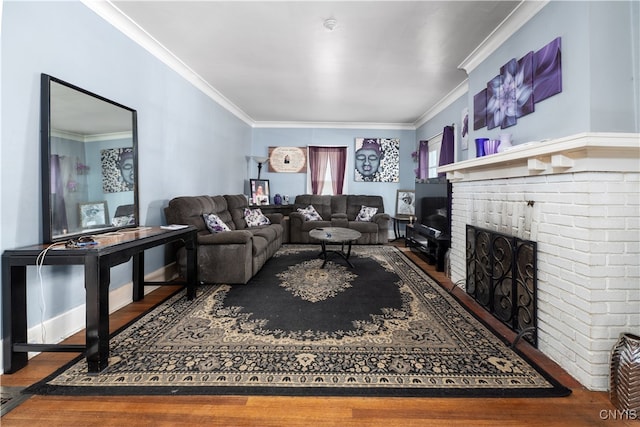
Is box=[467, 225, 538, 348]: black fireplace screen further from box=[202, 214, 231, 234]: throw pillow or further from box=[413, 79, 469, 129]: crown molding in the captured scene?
box=[202, 214, 231, 234]: throw pillow

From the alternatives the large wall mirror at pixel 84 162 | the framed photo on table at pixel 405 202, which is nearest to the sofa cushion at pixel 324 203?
the framed photo on table at pixel 405 202

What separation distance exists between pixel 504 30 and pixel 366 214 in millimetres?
3850

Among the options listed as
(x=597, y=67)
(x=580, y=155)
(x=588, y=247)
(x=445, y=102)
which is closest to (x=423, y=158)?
(x=445, y=102)

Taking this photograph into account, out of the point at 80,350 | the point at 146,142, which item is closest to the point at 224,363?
the point at 80,350

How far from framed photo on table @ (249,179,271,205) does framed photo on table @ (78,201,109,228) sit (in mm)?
3652

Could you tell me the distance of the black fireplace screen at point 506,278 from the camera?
6.26 ft

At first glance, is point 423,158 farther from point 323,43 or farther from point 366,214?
point 323,43

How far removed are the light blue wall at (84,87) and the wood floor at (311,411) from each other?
2.89 feet

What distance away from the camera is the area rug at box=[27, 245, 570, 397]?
4.83 feet

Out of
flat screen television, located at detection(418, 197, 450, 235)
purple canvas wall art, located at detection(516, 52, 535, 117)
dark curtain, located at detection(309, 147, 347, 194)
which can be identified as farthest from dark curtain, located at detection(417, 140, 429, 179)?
purple canvas wall art, located at detection(516, 52, 535, 117)

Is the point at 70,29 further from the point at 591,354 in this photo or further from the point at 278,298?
the point at 591,354

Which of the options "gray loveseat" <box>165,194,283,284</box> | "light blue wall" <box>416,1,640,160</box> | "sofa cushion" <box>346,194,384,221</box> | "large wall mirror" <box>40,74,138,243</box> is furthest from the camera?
"sofa cushion" <box>346,194,384,221</box>

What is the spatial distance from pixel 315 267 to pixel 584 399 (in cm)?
273

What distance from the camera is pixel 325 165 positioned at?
637 cm
